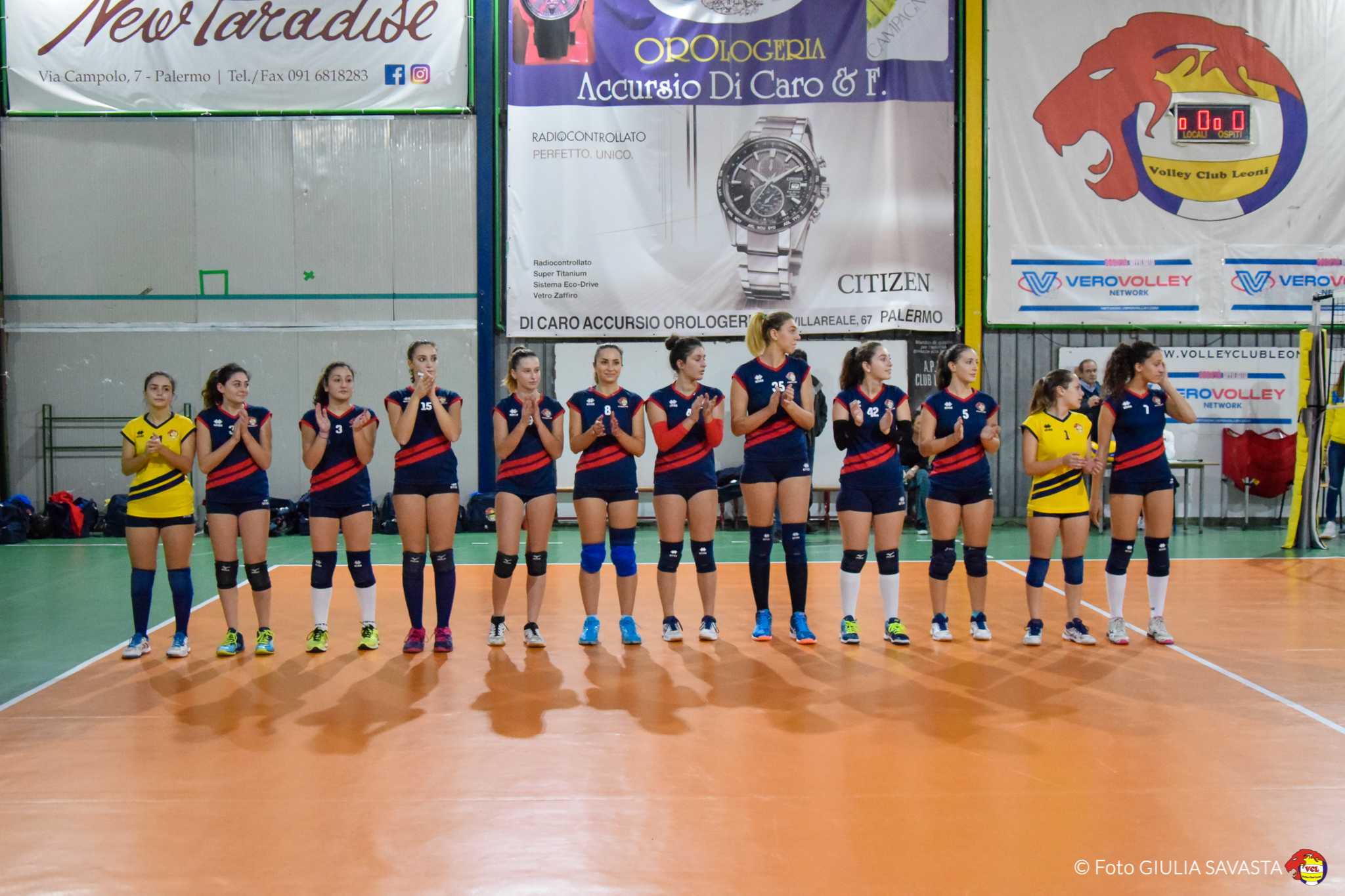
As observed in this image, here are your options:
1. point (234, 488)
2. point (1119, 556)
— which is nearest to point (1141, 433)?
point (1119, 556)

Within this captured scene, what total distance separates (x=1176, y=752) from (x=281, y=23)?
12285 millimetres

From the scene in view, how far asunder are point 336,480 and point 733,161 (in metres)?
7.88

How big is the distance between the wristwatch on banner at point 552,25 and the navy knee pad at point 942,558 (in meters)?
8.64

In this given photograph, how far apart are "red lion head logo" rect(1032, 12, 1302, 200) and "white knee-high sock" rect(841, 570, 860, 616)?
28.1 feet

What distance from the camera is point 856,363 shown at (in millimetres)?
5750

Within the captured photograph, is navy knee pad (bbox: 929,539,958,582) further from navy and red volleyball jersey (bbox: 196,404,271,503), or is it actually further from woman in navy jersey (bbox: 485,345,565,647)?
navy and red volleyball jersey (bbox: 196,404,271,503)

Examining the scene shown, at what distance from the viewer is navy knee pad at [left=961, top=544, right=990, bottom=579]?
5.88m

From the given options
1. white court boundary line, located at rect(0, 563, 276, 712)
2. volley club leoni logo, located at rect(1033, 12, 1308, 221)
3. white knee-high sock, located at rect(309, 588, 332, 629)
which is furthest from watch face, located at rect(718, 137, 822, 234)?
white court boundary line, located at rect(0, 563, 276, 712)

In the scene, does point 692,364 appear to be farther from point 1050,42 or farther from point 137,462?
point 1050,42

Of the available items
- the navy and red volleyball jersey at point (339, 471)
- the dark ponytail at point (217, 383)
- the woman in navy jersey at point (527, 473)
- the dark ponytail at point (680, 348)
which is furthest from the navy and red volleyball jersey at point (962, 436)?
the dark ponytail at point (217, 383)

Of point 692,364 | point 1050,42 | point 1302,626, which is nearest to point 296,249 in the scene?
point 692,364

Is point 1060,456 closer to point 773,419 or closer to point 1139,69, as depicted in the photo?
point 773,419

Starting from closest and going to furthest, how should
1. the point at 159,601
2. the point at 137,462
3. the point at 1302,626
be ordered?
the point at 137,462
the point at 1302,626
the point at 159,601

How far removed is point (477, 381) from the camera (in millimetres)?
12328
